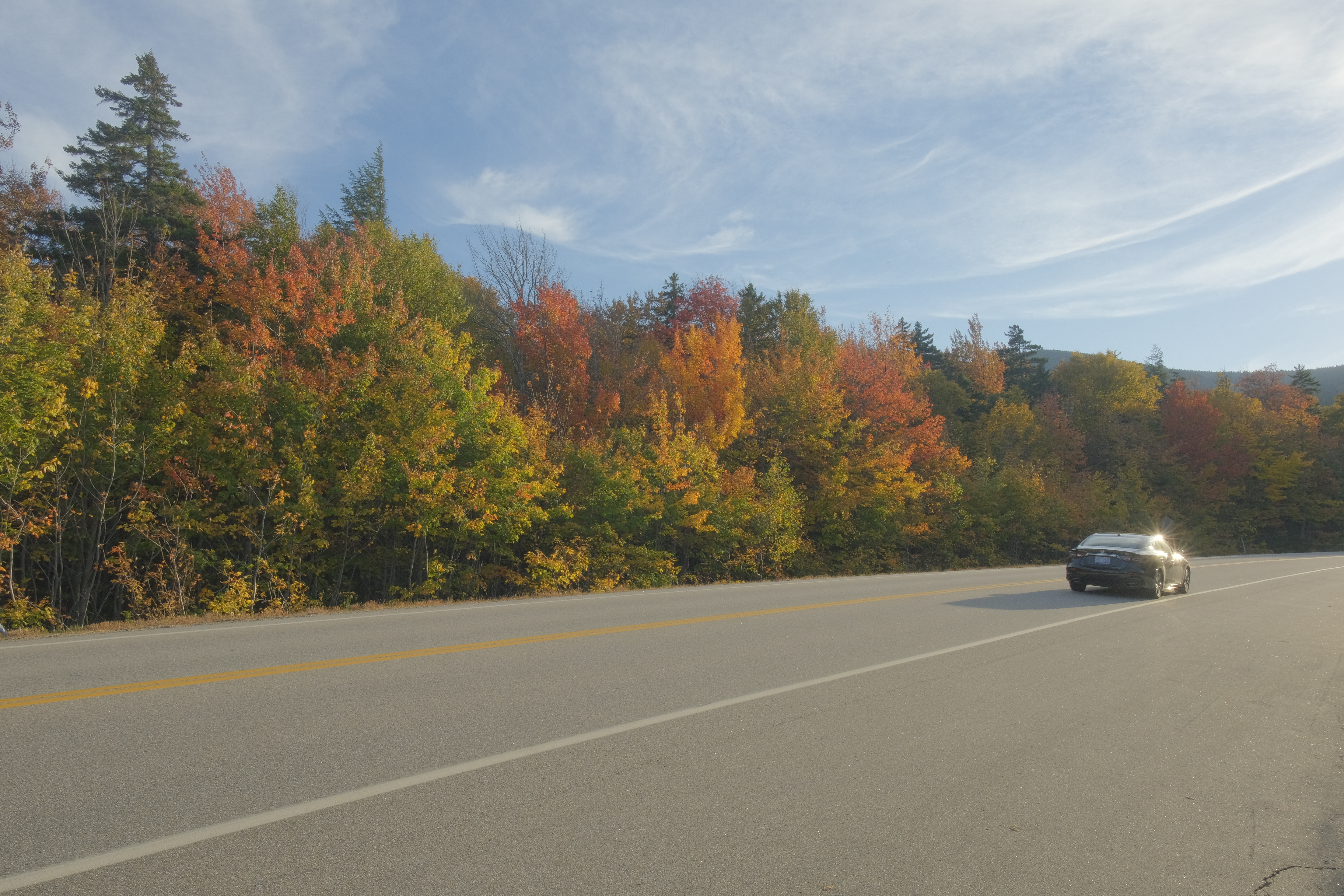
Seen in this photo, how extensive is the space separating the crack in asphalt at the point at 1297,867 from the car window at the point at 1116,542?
1342 centimetres

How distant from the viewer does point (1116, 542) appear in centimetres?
Result: 1633

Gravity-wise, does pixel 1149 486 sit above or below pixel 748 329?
below

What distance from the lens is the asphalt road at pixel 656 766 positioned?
3451 millimetres

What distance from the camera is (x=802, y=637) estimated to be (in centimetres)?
973

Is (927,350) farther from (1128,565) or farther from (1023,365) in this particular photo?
(1128,565)

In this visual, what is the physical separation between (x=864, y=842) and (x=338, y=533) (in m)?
18.1

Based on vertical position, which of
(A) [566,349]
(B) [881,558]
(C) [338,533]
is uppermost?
(A) [566,349]

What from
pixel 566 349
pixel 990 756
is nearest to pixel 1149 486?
pixel 566 349

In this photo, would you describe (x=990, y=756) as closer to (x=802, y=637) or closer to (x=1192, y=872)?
(x=1192, y=872)

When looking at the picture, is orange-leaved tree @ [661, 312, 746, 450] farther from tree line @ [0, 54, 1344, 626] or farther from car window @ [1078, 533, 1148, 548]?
car window @ [1078, 533, 1148, 548]

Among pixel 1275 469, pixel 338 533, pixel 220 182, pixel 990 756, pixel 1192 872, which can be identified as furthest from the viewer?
pixel 1275 469

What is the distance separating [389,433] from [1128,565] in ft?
57.2

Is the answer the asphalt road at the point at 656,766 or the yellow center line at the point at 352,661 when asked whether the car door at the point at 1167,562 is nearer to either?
the asphalt road at the point at 656,766

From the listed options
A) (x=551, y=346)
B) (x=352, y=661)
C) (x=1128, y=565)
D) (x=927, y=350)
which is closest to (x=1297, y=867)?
(x=352, y=661)
